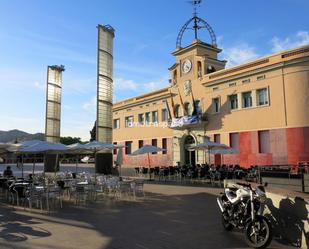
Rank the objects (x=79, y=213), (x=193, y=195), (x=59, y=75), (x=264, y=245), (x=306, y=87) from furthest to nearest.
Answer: (x=59, y=75)
(x=306, y=87)
(x=193, y=195)
(x=79, y=213)
(x=264, y=245)

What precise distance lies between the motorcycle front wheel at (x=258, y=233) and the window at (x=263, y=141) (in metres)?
20.6

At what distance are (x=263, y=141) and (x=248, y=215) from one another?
20.7 metres

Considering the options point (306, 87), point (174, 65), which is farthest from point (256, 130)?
point (174, 65)

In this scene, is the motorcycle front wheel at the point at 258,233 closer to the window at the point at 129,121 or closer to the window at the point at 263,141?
the window at the point at 263,141

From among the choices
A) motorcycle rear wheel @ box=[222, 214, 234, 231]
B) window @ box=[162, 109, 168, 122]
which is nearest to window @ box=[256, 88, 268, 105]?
window @ box=[162, 109, 168, 122]

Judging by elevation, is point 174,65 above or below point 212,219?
above

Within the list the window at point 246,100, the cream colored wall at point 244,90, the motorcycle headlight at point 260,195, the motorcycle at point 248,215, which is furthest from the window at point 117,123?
the motorcycle headlight at point 260,195

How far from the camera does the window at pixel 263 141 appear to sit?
26719 mm

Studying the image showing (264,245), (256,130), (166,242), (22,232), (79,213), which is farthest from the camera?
(256,130)

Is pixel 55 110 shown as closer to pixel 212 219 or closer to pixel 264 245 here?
pixel 212 219

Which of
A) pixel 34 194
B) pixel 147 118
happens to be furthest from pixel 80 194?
pixel 147 118

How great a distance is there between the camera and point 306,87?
2441 cm

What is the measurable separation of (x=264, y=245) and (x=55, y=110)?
32616 millimetres

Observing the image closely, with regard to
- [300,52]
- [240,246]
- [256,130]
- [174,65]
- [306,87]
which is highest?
[174,65]
